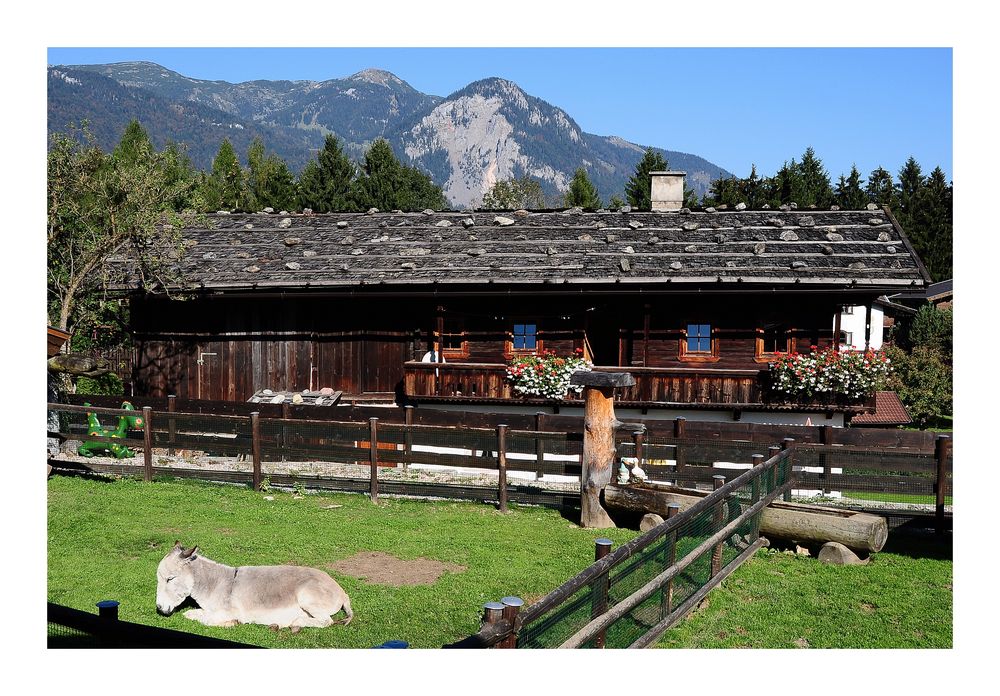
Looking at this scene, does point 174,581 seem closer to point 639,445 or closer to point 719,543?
point 719,543

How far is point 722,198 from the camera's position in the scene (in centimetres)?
4916

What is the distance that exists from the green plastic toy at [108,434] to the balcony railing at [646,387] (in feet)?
17.4

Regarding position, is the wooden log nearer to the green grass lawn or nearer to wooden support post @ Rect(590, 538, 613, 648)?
the green grass lawn

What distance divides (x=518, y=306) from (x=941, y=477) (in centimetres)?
943

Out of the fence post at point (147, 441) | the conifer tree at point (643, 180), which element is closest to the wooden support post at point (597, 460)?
the fence post at point (147, 441)

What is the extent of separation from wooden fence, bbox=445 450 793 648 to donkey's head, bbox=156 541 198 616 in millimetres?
3268

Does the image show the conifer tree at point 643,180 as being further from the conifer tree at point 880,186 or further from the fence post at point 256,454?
the fence post at point 256,454

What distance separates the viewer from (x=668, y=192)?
72.7 feet

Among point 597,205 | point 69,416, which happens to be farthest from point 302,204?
point 69,416

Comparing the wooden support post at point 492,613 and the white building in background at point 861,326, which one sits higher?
the white building in background at point 861,326

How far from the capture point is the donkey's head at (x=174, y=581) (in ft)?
25.7

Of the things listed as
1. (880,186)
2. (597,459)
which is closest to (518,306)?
(597,459)

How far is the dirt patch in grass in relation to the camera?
360 inches

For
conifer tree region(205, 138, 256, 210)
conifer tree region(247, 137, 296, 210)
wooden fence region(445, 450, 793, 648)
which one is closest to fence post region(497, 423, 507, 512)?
wooden fence region(445, 450, 793, 648)
